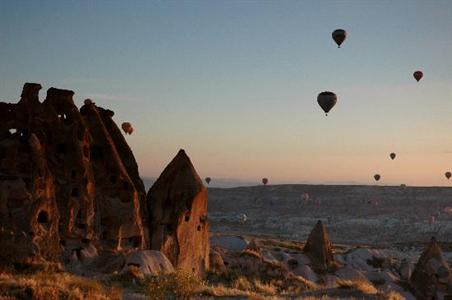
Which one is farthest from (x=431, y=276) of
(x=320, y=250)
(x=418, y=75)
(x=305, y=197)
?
(x=305, y=197)

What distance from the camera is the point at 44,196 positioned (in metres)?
23.9

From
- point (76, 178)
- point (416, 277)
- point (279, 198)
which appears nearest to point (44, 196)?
point (76, 178)

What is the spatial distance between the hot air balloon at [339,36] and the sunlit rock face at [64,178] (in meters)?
22.1

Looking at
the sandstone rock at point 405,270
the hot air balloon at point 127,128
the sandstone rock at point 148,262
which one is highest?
the hot air balloon at point 127,128

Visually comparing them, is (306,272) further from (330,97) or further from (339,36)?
(339,36)

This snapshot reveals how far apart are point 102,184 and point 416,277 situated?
2013 cm

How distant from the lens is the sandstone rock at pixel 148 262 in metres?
24.0

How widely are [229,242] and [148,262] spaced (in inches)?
1035

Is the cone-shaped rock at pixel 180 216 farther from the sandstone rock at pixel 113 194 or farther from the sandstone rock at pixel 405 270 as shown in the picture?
the sandstone rock at pixel 405 270

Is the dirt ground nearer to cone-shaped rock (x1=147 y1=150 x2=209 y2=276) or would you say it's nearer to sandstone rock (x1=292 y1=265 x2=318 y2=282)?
sandstone rock (x1=292 y1=265 x2=318 y2=282)

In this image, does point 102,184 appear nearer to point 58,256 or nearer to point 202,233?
point 58,256

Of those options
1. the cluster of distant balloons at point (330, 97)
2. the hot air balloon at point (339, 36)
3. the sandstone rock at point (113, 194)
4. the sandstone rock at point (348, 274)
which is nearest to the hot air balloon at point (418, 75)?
the cluster of distant balloons at point (330, 97)

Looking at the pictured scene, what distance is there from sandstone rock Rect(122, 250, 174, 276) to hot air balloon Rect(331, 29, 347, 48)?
86.4 ft

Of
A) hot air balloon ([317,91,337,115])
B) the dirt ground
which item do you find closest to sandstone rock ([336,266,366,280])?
hot air balloon ([317,91,337,115])
